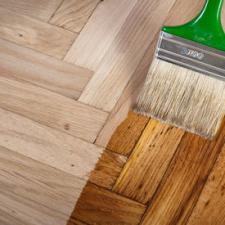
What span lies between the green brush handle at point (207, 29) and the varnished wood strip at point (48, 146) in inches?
11.4

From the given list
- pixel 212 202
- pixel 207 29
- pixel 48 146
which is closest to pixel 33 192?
pixel 48 146

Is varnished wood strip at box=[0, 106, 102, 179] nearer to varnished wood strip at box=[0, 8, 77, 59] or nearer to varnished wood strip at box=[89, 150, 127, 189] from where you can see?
varnished wood strip at box=[89, 150, 127, 189]

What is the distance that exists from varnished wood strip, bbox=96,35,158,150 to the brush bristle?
4 centimetres

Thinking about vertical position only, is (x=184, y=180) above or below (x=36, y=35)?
below

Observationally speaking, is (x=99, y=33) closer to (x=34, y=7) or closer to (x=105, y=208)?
(x=34, y=7)

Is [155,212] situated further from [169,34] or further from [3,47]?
[3,47]

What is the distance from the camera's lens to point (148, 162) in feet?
2.81

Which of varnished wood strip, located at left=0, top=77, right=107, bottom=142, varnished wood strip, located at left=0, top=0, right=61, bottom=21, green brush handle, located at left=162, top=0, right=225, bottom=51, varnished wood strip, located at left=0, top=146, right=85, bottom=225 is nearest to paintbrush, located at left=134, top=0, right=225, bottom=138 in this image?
green brush handle, located at left=162, top=0, right=225, bottom=51

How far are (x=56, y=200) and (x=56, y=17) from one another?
456 mm

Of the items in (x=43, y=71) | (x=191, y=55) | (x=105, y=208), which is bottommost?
(x=105, y=208)

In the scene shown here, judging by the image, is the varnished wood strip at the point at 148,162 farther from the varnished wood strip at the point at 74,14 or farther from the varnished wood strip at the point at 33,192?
the varnished wood strip at the point at 74,14

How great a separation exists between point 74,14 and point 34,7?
0.34ft

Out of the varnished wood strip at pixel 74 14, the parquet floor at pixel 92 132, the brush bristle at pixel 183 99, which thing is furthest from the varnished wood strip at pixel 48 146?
the varnished wood strip at pixel 74 14

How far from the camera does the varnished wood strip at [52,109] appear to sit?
896mm
